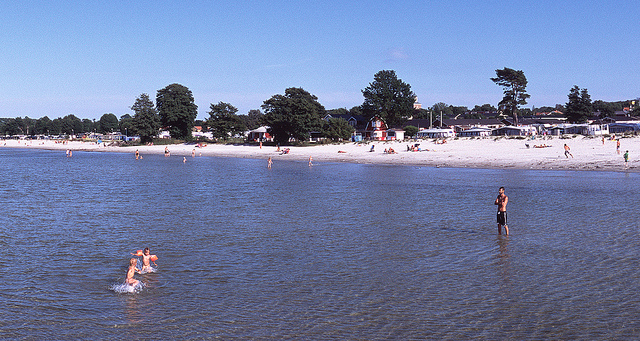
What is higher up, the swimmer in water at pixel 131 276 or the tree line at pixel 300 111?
the tree line at pixel 300 111

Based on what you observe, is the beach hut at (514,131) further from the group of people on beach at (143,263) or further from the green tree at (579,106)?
the group of people on beach at (143,263)

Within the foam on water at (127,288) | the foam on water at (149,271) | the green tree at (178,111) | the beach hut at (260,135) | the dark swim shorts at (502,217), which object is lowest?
the foam on water at (127,288)

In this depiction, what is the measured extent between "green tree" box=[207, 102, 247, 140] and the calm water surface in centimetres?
8395

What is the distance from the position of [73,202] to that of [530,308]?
86.2 feet

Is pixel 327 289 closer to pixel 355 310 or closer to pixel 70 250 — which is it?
pixel 355 310

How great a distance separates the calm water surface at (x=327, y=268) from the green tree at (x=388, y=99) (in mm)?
97304

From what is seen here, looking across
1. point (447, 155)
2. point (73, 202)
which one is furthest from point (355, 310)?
point (447, 155)

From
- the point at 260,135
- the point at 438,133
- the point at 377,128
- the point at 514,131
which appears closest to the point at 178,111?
the point at 260,135

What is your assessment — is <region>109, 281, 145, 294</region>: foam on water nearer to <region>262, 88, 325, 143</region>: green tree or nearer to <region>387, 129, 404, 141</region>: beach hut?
<region>262, 88, 325, 143</region>: green tree

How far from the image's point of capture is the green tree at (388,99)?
126 m

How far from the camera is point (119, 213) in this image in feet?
84.1

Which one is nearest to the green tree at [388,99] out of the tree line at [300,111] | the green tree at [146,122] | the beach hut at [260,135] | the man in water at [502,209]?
the tree line at [300,111]

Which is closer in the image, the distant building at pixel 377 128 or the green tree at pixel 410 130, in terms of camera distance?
the distant building at pixel 377 128

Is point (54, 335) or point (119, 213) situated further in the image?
point (119, 213)
